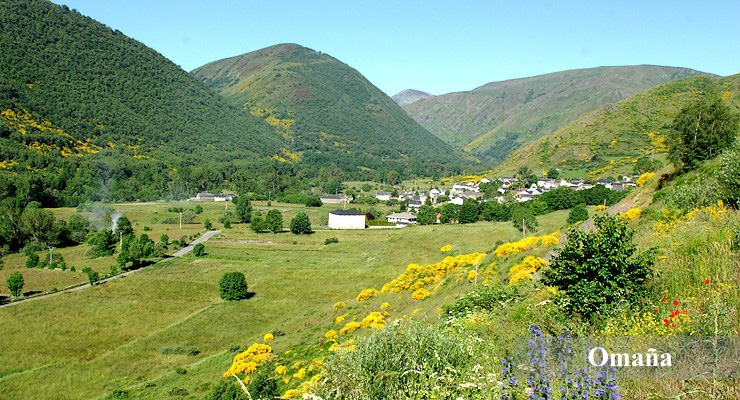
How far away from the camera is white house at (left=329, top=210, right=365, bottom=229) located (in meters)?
88.7

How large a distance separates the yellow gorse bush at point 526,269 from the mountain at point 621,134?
96.8m

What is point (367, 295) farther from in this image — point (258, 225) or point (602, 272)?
point (258, 225)

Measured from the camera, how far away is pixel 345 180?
185000mm

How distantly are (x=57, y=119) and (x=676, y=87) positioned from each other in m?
212

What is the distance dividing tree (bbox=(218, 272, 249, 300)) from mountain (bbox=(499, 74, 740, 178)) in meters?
92.2

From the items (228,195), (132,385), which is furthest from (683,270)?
(228,195)

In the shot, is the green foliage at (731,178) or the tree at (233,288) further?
the tree at (233,288)

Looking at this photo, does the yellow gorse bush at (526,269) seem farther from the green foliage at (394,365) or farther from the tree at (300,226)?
the tree at (300,226)

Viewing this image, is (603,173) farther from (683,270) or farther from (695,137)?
(683,270)

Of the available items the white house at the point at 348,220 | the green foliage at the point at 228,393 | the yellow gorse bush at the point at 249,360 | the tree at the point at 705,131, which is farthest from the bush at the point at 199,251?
the tree at the point at 705,131

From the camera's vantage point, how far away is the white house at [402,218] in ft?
300

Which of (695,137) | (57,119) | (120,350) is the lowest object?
(120,350)

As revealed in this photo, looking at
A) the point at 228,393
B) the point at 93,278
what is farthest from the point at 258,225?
the point at 228,393

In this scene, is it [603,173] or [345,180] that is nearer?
[603,173]
